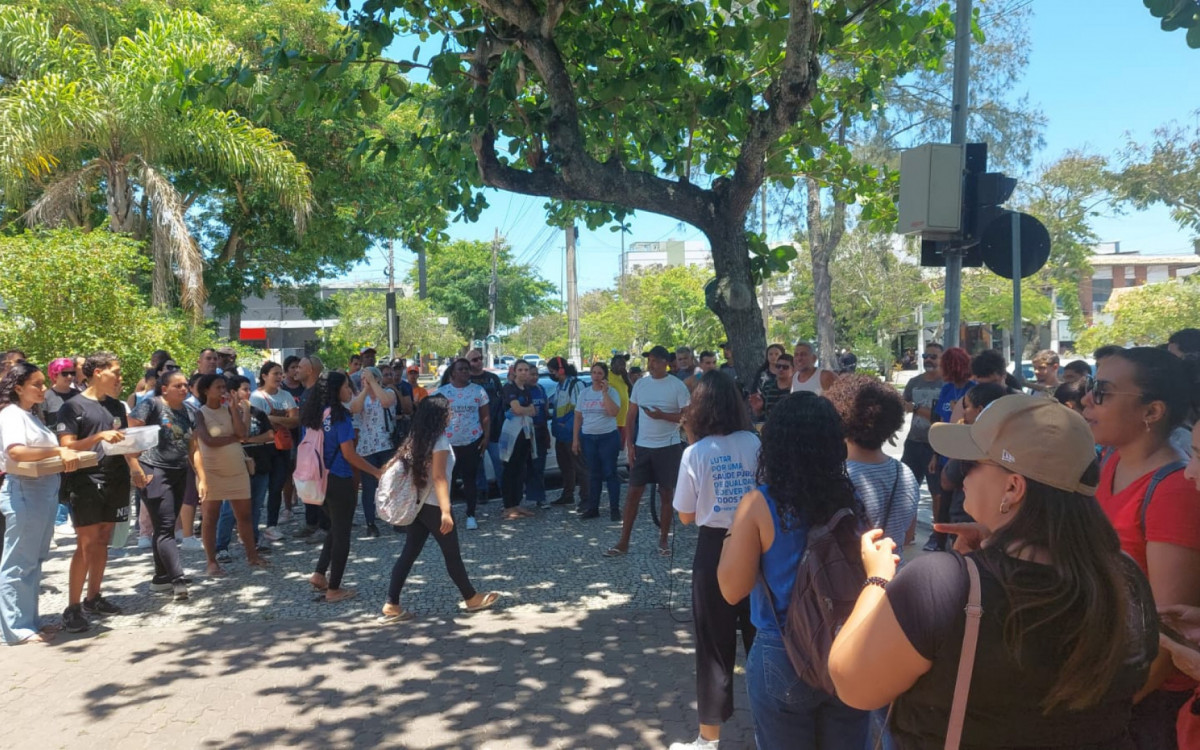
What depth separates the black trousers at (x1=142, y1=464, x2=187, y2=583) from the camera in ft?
21.8

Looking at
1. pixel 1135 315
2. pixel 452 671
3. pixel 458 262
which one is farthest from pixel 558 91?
pixel 458 262

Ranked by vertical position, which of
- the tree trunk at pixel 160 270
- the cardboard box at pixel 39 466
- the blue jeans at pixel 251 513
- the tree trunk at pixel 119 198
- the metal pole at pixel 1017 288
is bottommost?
the blue jeans at pixel 251 513

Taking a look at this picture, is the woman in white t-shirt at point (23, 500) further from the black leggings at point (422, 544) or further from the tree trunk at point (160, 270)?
the tree trunk at point (160, 270)

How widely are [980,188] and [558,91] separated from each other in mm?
3134

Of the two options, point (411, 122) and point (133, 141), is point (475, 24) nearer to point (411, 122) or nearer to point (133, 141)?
point (133, 141)

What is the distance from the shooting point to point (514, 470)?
9906mm

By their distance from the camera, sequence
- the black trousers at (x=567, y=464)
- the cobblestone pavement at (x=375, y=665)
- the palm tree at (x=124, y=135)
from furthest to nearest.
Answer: the palm tree at (x=124, y=135) < the black trousers at (x=567, y=464) < the cobblestone pavement at (x=375, y=665)

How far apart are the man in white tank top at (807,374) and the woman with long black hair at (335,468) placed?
13.6ft

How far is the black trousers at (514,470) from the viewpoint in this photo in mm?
9805

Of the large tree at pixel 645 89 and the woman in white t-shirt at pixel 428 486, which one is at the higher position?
the large tree at pixel 645 89

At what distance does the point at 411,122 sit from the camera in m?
19.8

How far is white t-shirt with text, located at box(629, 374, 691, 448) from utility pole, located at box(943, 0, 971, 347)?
228 centimetres

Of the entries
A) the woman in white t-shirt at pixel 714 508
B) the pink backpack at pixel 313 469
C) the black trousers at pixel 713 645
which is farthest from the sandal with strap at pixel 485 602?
the black trousers at pixel 713 645

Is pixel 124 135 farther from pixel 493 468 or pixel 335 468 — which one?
pixel 335 468
